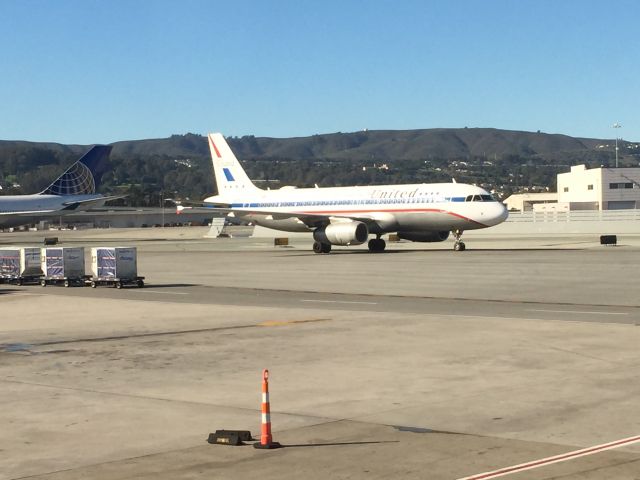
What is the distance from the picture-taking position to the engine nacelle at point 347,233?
2345 inches

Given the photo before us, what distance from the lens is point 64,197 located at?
99.8 meters

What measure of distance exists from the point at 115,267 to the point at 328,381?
25.1m

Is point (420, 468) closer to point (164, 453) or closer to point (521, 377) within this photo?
point (164, 453)

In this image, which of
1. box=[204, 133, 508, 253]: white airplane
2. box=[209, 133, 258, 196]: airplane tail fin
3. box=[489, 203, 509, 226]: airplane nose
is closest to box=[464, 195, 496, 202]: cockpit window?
box=[204, 133, 508, 253]: white airplane

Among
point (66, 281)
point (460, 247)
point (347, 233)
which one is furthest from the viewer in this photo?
point (460, 247)

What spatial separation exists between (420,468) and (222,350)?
1078 cm

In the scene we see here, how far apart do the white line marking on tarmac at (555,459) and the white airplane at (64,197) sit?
274 feet

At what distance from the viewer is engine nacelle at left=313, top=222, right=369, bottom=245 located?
59.6 meters

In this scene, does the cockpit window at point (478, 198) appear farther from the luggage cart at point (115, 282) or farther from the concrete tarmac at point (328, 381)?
the luggage cart at point (115, 282)

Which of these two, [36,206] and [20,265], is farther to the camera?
[36,206]

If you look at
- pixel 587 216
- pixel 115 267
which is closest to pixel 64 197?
pixel 587 216

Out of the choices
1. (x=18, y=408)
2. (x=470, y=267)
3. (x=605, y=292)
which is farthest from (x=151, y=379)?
(x=470, y=267)

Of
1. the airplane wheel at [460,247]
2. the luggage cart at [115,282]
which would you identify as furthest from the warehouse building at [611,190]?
the luggage cart at [115,282]

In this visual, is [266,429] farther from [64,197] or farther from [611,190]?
[611,190]
